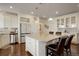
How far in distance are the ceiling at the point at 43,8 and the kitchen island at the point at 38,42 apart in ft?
1.21

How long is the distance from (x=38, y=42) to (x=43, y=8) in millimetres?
523

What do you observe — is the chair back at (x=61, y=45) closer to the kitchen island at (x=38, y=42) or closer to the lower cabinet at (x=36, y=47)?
the kitchen island at (x=38, y=42)

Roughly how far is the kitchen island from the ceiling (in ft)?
1.21

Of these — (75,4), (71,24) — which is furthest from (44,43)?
(75,4)

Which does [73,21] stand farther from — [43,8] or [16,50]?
[16,50]

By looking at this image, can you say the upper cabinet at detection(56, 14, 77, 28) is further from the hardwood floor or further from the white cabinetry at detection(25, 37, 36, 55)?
the white cabinetry at detection(25, 37, 36, 55)

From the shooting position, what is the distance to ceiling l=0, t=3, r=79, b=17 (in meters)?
1.54

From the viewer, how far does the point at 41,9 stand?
1583 millimetres

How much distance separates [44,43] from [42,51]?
12 cm

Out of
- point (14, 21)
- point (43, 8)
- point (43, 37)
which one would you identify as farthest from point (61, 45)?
point (14, 21)

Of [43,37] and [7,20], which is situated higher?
[7,20]

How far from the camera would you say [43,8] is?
1.58 meters

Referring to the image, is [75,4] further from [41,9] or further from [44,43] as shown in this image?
[44,43]

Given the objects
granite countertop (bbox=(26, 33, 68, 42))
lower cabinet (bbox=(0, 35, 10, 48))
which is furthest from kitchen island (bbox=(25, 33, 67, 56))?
lower cabinet (bbox=(0, 35, 10, 48))
